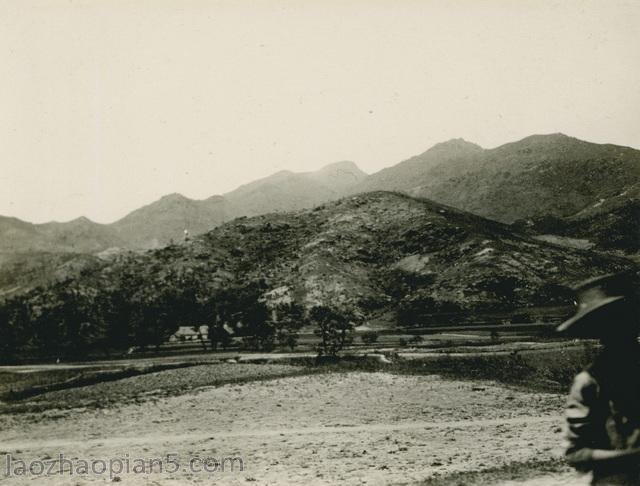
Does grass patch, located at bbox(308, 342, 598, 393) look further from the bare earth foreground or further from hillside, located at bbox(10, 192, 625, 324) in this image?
hillside, located at bbox(10, 192, 625, 324)

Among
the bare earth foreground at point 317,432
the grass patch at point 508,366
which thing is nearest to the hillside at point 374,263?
the grass patch at point 508,366

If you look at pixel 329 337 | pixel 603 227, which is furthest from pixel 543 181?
pixel 329 337

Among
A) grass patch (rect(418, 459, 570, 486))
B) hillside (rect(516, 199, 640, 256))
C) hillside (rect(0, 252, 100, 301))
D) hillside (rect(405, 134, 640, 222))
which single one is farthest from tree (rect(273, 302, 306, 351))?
hillside (rect(405, 134, 640, 222))

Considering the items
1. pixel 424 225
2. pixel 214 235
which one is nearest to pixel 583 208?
pixel 424 225

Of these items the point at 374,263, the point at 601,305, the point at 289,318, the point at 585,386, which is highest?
the point at 374,263

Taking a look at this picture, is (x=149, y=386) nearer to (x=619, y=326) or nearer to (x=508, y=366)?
(x=508, y=366)

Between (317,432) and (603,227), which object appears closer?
(317,432)

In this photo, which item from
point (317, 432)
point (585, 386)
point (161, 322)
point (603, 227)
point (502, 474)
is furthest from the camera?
point (603, 227)

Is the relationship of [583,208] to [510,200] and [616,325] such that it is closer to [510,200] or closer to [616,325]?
[510,200]
